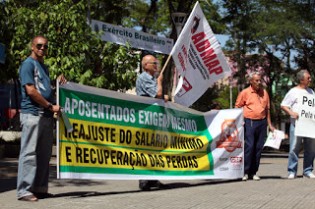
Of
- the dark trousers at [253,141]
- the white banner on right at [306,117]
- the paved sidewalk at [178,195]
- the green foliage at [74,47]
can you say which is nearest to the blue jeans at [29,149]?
the paved sidewalk at [178,195]

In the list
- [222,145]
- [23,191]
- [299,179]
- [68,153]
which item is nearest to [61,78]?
[68,153]

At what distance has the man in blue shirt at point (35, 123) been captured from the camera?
21.7ft

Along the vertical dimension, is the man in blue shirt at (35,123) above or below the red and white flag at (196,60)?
below

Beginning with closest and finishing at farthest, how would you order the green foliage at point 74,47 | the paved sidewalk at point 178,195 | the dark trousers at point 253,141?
1. the paved sidewalk at point 178,195
2. the dark trousers at point 253,141
3. the green foliage at point 74,47

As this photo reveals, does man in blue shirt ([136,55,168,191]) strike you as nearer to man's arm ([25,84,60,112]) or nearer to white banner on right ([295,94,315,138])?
man's arm ([25,84,60,112])

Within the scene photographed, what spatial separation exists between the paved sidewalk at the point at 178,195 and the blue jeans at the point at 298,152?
1.62 ft

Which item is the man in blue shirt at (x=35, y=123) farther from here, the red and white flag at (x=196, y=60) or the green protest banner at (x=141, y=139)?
the red and white flag at (x=196, y=60)

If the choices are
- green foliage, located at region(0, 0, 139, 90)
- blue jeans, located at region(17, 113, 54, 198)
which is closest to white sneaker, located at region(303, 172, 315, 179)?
blue jeans, located at region(17, 113, 54, 198)

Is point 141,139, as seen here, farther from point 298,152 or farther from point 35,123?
point 298,152

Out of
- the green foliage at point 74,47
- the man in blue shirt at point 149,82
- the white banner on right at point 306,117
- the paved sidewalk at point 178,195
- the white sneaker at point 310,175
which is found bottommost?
the paved sidewalk at point 178,195

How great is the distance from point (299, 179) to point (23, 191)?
16.0 ft

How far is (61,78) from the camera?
704cm

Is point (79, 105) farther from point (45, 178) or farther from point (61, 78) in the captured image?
point (45, 178)

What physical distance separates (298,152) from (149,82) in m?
3.33
